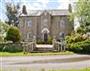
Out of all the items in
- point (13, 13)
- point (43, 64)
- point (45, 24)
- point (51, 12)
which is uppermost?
point (13, 13)

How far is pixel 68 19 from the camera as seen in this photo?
65.7 metres

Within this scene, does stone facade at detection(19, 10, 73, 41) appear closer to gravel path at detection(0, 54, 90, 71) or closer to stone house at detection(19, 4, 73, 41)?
stone house at detection(19, 4, 73, 41)

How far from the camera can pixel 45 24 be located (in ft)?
221

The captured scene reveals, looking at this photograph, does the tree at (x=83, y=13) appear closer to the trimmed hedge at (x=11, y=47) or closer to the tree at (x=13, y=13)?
the trimmed hedge at (x=11, y=47)

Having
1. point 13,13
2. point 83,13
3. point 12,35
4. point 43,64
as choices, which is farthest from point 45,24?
point 43,64

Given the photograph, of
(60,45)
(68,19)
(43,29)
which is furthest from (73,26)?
(60,45)

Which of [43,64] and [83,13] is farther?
[83,13]

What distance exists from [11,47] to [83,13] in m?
21.6

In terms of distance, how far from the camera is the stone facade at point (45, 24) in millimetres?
66562

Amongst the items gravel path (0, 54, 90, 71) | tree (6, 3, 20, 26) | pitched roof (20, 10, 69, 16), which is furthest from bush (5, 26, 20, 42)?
tree (6, 3, 20, 26)

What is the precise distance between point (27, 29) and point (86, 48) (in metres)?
34.3

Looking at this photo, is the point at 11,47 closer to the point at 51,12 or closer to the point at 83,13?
the point at 83,13

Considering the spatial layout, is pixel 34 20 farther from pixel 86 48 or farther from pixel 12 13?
pixel 86 48

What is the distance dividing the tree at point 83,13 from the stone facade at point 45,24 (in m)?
7.15
